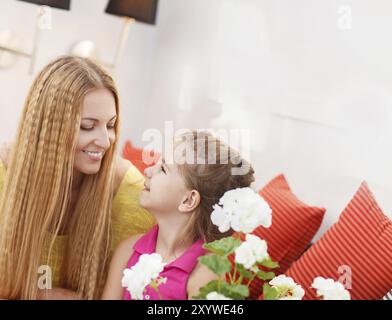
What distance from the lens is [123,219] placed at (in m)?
1.54

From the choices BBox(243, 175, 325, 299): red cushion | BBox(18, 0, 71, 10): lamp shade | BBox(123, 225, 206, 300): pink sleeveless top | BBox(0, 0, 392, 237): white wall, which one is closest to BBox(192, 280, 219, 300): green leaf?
BBox(123, 225, 206, 300): pink sleeveless top

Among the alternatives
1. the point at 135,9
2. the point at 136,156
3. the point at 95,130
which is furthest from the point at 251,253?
the point at 135,9

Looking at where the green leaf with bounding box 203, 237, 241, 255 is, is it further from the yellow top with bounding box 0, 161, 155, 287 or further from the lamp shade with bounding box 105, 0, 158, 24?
the lamp shade with bounding box 105, 0, 158, 24

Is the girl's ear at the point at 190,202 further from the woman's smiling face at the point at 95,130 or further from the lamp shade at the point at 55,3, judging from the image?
the lamp shade at the point at 55,3

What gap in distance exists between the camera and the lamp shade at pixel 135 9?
221 centimetres

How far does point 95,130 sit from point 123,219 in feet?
0.84

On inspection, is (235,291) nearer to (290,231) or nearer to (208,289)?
(208,289)

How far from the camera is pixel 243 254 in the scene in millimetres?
909

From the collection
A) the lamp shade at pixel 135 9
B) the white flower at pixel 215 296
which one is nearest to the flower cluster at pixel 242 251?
the white flower at pixel 215 296

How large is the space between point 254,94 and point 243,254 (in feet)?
3.73

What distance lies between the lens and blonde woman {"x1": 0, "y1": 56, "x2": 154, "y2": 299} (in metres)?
1.38

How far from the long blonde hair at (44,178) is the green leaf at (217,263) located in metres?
→ 0.55

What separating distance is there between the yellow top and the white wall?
0.49 m
